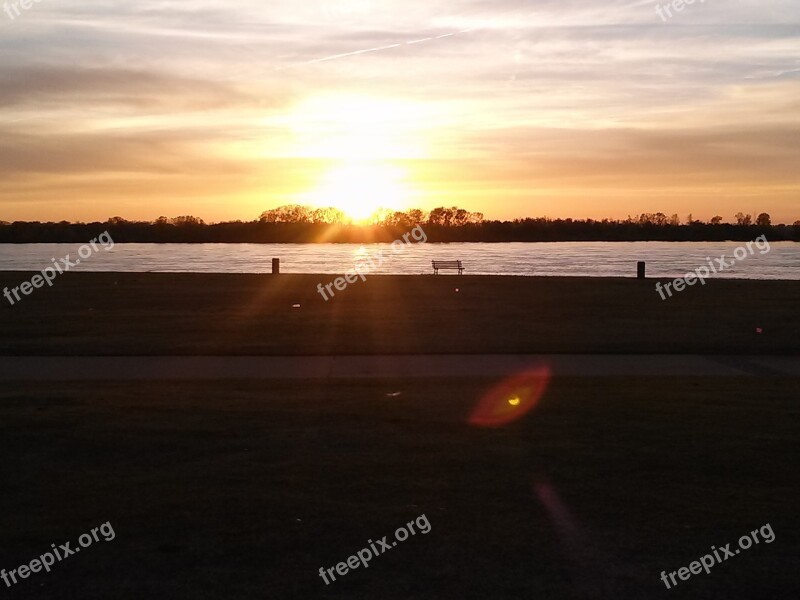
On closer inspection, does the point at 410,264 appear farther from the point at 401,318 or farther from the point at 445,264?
the point at 401,318

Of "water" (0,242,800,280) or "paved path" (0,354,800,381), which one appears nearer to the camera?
"paved path" (0,354,800,381)

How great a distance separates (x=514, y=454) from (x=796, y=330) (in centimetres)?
1153

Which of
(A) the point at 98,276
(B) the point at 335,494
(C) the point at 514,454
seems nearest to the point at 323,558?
(B) the point at 335,494

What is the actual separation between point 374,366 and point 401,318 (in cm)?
610

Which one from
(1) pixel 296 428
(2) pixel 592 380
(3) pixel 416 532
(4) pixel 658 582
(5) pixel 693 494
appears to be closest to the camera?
(4) pixel 658 582

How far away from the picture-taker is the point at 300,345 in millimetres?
14898

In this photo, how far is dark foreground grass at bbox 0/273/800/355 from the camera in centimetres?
1483

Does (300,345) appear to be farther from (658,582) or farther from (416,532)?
(658,582)

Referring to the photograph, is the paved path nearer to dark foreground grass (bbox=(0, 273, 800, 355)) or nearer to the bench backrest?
dark foreground grass (bbox=(0, 273, 800, 355))

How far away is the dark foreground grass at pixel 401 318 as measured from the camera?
14828mm

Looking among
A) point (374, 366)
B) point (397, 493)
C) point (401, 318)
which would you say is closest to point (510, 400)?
point (374, 366)

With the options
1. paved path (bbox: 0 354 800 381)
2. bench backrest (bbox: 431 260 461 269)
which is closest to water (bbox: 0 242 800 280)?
bench backrest (bbox: 431 260 461 269)

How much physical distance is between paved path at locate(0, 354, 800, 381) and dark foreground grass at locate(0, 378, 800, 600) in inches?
74.4

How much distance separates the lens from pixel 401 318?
18828mm
